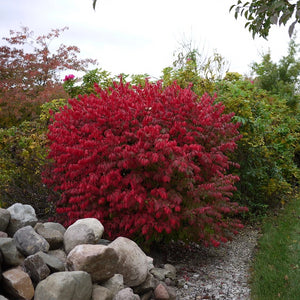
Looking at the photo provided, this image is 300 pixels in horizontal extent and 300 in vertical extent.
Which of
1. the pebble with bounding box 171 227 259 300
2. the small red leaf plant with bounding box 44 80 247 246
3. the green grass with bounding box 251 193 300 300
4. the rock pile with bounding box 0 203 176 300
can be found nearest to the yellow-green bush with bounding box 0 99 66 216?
the small red leaf plant with bounding box 44 80 247 246

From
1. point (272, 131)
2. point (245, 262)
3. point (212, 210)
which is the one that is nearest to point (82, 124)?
point (212, 210)

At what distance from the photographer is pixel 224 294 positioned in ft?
14.8

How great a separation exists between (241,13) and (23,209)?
10.1ft

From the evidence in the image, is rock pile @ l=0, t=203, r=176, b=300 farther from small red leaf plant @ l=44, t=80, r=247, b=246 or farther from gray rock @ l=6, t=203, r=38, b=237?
small red leaf plant @ l=44, t=80, r=247, b=246

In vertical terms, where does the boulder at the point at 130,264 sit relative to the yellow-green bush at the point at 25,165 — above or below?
below

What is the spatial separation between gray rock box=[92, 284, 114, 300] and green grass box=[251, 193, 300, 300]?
5.30 ft

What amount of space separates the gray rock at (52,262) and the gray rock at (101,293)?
1.22ft

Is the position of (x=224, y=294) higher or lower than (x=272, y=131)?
lower

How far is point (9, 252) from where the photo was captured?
3.68 metres

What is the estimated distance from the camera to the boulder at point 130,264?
13.3ft

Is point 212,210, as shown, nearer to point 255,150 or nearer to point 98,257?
point 98,257

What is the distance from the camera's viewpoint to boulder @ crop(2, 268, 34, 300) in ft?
11.4

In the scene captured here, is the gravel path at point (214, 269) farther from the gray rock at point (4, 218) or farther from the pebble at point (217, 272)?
the gray rock at point (4, 218)

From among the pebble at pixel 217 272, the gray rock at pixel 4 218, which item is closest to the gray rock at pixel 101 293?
the pebble at pixel 217 272
